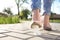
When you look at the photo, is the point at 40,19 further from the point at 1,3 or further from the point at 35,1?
the point at 1,3

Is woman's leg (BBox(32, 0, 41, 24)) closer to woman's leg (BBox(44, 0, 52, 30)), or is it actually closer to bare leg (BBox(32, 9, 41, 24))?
bare leg (BBox(32, 9, 41, 24))

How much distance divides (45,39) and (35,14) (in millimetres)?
632

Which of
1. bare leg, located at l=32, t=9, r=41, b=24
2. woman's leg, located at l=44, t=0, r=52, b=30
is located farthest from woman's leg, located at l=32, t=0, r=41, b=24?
woman's leg, located at l=44, t=0, r=52, b=30

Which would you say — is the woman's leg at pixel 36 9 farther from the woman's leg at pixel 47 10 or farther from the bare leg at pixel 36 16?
the woman's leg at pixel 47 10

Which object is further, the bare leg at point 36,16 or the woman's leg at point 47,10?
the woman's leg at point 47,10

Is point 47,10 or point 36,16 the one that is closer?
point 36,16

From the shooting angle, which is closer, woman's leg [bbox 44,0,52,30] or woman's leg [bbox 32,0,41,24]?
woman's leg [bbox 32,0,41,24]

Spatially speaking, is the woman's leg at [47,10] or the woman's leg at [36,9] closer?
the woman's leg at [36,9]

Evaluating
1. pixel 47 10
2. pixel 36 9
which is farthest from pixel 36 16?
→ pixel 47 10

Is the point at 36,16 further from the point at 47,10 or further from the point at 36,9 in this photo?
the point at 47,10

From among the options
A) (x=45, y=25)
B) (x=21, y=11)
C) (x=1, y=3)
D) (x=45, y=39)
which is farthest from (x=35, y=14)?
(x=1, y=3)

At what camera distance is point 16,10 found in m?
2.94

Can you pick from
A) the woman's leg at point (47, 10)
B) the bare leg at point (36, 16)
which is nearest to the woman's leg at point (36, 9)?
the bare leg at point (36, 16)

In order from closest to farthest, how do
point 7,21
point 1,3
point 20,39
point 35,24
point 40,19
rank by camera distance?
point 20,39, point 35,24, point 40,19, point 1,3, point 7,21
